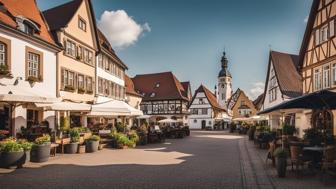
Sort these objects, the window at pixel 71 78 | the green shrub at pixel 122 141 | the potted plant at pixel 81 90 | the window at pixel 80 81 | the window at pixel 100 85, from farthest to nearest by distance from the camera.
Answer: the window at pixel 100 85 < the window at pixel 80 81 < the potted plant at pixel 81 90 < the window at pixel 71 78 < the green shrub at pixel 122 141

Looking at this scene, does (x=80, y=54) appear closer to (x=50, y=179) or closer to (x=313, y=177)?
(x=50, y=179)

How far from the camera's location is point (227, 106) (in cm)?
8525

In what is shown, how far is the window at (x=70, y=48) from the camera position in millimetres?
23722

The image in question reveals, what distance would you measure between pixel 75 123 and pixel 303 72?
18554mm

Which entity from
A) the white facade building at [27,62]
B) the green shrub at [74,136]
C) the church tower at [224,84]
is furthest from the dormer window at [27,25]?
the church tower at [224,84]

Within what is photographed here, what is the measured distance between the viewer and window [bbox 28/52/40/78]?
760 inches

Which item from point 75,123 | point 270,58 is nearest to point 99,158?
point 75,123

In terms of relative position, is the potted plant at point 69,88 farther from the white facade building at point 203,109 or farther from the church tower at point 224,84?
the church tower at point 224,84

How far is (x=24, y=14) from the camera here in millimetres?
20047

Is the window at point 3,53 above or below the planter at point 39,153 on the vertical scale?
above

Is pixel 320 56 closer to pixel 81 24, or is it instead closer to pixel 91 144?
pixel 91 144

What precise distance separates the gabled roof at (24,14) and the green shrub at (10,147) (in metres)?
7.92

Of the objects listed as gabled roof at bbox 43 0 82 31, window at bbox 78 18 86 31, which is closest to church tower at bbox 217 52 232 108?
window at bbox 78 18 86 31

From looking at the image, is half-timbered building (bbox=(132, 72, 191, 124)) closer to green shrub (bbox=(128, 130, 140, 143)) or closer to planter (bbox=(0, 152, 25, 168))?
green shrub (bbox=(128, 130, 140, 143))
